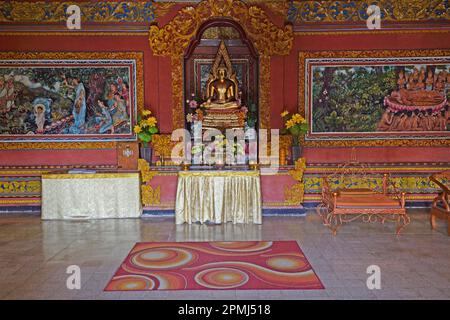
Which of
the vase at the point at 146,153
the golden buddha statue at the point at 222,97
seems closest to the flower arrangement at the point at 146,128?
the vase at the point at 146,153

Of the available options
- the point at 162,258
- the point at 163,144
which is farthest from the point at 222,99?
the point at 162,258

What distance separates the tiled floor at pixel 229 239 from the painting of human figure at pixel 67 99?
1817 mm

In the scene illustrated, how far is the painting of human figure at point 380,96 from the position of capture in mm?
8695

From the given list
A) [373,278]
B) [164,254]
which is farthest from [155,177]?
[373,278]

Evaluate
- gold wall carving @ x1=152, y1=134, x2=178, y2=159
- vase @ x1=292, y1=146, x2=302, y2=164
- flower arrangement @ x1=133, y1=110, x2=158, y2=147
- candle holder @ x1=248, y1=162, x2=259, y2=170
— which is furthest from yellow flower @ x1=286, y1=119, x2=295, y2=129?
flower arrangement @ x1=133, y1=110, x2=158, y2=147

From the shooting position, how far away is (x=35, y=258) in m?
5.54

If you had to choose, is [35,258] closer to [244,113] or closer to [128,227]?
[128,227]

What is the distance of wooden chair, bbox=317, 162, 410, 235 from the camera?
6.52 m

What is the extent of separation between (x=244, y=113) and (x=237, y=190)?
194cm

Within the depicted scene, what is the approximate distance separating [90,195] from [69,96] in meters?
2.26

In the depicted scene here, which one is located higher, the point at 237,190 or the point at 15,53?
the point at 15,53

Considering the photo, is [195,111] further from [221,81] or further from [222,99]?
[221,81]
